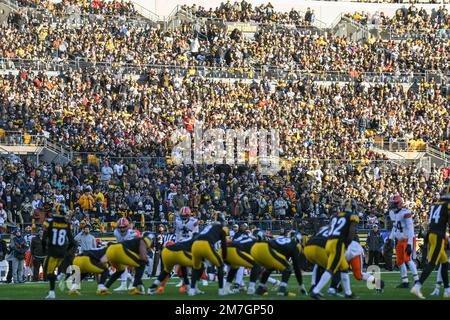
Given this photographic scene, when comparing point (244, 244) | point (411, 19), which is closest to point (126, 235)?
point (244, 244)

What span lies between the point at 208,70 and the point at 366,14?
43.2 feet

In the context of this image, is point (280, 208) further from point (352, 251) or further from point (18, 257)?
point (352, 251)

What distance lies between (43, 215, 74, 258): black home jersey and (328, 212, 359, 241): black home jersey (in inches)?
218

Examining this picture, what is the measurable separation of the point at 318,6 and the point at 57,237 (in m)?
39.1

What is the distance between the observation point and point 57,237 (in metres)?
22.3

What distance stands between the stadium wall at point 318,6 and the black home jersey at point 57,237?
34211 mm

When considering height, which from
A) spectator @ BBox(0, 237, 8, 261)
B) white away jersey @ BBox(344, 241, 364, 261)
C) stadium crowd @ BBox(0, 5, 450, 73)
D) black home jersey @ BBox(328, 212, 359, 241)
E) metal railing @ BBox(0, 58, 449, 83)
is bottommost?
spectator @ BBox(0, 237, 8, 261)

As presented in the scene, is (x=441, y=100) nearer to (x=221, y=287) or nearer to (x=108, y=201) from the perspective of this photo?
(x=108, y=201)

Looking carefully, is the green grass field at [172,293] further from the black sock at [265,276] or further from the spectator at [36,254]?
the spectator at [36,254]

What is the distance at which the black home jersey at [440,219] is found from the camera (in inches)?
813

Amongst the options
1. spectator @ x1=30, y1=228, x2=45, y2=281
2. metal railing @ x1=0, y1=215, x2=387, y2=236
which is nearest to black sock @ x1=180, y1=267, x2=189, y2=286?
spectator @ x1=30, y1=228, x2=45, y2=281

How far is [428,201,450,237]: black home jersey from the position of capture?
67.8 ft

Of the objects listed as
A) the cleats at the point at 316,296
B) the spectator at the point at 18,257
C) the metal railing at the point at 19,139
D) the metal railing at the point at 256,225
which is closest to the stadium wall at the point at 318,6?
the metal railing at the point at 19,139

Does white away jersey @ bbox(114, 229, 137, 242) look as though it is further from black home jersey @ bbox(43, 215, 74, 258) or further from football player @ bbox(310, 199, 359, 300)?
football player @ bbox(310, 199, 359, 300)
